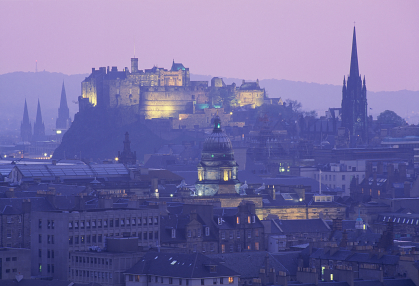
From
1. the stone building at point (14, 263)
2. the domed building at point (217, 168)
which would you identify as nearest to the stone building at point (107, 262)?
the stone building at point (14, 263)

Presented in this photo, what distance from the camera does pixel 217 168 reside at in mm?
152000

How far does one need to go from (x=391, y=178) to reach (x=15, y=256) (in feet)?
363

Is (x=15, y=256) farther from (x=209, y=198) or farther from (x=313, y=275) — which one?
(x=209, y=198)

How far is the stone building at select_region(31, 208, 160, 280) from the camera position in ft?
340

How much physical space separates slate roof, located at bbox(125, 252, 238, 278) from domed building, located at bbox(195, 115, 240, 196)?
62.4 metres

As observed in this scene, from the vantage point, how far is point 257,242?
123938 mm

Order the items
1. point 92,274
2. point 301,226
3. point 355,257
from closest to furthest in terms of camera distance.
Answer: point 92,274 → point 355,257 → point 301,226

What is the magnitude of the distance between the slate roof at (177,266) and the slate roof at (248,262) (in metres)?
9.44

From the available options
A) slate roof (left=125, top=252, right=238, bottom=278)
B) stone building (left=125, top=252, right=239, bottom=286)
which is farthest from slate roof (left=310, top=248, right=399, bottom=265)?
slate roof (left=125, top=252, right=238, bottom=278)

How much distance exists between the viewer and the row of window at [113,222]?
105 metres

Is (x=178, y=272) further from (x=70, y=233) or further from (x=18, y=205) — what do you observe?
(x=18, y=205)

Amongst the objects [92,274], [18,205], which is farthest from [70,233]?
[18,205]

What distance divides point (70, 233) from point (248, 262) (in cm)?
1624

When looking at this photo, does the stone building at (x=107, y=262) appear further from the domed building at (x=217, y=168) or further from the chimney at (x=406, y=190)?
the chimney at (x=406, y=190)
